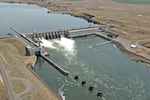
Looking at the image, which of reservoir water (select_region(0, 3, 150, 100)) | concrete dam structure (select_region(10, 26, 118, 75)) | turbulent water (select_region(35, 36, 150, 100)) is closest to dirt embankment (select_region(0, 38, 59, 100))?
reservoir water (select_region(0, 3, 150, 100))

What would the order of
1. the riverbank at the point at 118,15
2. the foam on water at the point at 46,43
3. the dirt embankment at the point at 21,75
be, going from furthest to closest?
the riverbank at the point at 118,15, the foam on water at the point at 46,43, the dirt embankment at the point at 21,75

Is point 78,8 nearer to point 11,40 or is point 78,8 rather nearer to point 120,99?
point 11,40

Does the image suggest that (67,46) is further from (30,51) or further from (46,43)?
Answer: (30,51)

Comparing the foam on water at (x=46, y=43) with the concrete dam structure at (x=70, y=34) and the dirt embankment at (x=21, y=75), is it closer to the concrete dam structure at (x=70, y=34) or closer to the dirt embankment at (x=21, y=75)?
the concrete dam structure at (x=70, y=34)

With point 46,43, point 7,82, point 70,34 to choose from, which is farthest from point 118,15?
point 7,82

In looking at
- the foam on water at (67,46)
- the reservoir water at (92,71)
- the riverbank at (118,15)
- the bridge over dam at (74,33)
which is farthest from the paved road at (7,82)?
the riverbank at (118,15)

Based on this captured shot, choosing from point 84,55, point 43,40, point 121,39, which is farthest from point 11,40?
point 121,39
